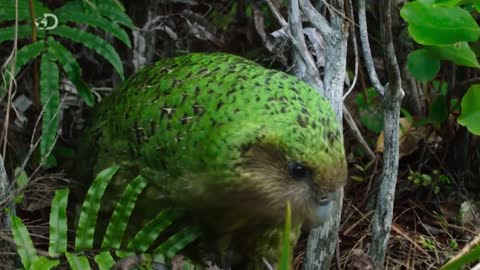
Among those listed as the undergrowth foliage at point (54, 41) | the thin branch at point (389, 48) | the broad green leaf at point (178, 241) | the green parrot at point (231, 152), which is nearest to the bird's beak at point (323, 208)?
the green parrot at point (231, 152)

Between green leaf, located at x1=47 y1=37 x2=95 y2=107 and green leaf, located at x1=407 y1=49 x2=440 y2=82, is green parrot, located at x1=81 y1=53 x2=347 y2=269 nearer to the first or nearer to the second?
green leaf, located at x1=47 y1=37 x2=95 y2=107

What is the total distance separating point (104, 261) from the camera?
5.73ft

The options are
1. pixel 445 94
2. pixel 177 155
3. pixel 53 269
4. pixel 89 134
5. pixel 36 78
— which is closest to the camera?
pixel 177 155

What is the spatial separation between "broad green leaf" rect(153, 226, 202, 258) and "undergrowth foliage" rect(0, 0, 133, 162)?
454 millimetres

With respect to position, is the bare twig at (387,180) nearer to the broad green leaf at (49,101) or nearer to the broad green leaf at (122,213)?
the broad green leaf at (122,213)

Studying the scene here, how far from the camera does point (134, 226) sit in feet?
6.21

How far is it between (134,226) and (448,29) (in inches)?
35.3

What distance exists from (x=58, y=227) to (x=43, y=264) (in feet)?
0.37

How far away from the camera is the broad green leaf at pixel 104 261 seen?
1.73 meters

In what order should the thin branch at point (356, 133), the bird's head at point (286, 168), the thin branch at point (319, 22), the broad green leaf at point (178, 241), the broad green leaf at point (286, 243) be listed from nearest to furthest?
the broad green leaf at point (286, 243)
the bird's head at point (286, 168)
the broad green leaf at point (178, 241)
the thin branch at point (319, 22)
the thin branch at point (356, 133)

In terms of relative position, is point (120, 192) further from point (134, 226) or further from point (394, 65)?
point (394, 65)

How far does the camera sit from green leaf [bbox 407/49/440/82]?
2.19m

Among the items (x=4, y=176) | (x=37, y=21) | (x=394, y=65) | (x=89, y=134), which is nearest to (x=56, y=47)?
(x=37, y=21)

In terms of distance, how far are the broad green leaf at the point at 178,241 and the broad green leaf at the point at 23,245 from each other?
10.9 inches
